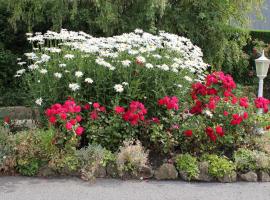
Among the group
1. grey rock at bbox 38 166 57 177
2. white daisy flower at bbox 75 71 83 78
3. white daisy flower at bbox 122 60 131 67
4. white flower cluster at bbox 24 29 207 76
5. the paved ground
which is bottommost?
the paved ground

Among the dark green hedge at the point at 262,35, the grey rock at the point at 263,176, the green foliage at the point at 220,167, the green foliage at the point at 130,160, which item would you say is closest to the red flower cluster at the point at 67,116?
the green foliage at the point at 130,160

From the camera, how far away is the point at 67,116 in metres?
5.23

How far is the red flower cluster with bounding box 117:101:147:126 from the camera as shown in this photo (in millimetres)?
5300

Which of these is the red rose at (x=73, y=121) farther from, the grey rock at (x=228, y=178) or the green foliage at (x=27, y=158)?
the grey rock at (x=228, y=178)

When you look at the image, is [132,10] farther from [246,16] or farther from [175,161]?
[175,161]

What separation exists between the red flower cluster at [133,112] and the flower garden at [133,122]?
0.01m

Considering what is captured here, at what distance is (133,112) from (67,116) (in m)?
0.83

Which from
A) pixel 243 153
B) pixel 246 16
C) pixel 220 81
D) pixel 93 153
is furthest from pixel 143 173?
pixel 246 16

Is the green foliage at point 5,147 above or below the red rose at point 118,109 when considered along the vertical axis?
below

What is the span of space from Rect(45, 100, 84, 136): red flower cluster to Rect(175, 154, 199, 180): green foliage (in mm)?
1268

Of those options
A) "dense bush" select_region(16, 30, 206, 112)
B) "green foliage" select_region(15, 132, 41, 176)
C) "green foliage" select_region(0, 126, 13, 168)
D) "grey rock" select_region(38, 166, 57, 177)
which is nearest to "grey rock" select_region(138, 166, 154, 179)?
"dense bush" select_region(16, 30, 206, 112)

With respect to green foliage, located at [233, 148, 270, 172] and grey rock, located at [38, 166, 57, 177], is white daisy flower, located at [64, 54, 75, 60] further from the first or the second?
green foliage, located at [233, 148, 270, 172]

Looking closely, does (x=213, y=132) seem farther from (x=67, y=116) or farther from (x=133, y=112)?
(x=67, y=116)

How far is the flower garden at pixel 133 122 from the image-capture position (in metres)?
5.07
